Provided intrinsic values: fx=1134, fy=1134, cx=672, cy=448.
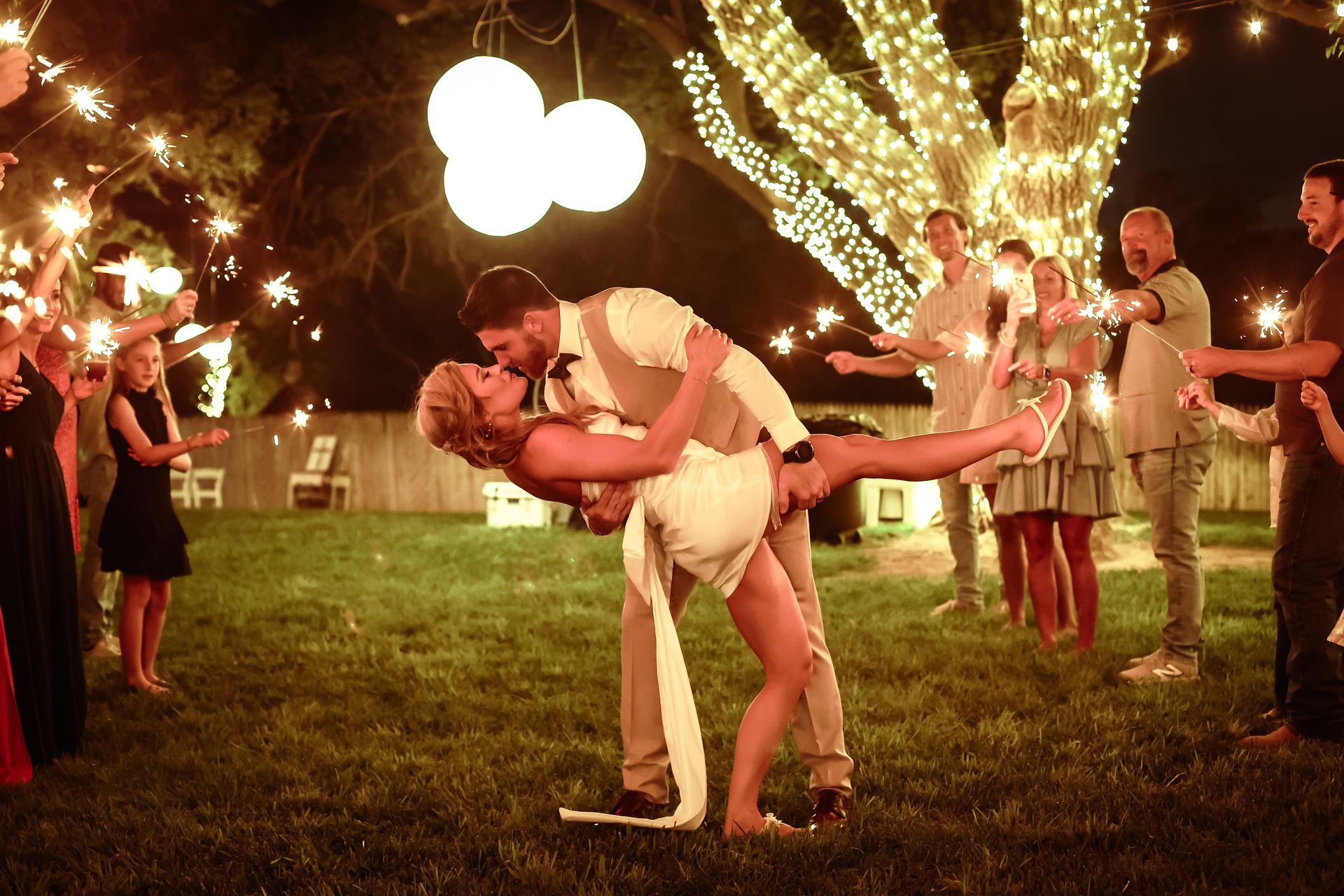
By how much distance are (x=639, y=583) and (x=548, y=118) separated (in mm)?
3293

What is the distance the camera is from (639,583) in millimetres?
3412

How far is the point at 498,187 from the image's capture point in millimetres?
5809

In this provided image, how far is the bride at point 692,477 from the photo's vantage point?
3.25m

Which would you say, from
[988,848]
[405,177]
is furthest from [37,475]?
[405,177]

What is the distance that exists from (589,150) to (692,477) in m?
3.05

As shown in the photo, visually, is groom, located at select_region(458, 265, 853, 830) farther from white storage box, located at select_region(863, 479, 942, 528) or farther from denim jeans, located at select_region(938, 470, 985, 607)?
white storage box, located at select_region(863, 479, 942, 528)

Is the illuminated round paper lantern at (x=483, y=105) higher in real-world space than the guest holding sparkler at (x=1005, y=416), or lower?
higher

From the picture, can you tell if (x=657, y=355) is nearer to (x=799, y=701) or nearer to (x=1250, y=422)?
(x=799, y=701)

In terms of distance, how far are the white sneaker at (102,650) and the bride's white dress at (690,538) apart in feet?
15.0

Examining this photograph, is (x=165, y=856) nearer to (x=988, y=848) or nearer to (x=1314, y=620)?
(x=988, y=848)

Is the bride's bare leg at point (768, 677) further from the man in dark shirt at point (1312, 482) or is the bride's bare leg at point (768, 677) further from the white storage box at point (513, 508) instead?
the white storage box at point (513, 508)

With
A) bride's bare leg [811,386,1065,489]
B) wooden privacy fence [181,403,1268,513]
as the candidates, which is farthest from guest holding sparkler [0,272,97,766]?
wooden privacy fence [181,403,1268,513]

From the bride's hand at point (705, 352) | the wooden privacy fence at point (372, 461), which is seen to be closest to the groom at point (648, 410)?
the bride's hand at point (705, 352)

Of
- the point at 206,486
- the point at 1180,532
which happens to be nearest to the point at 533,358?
the point at 1180,532
